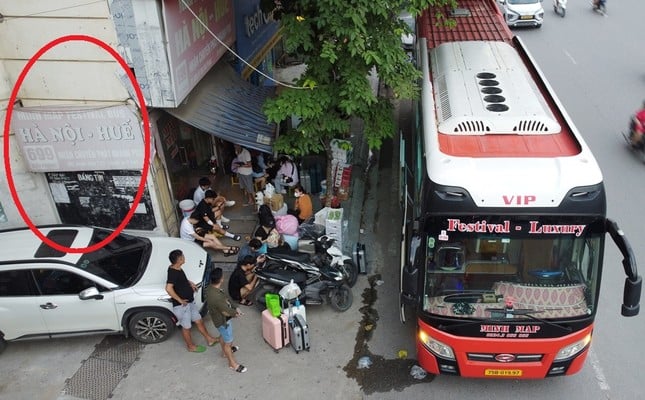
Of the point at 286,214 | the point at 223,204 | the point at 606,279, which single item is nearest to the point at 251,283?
the point at 286,214

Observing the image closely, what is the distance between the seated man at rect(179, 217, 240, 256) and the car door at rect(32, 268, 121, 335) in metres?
2.30

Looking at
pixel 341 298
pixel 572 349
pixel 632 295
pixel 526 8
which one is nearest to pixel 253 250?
pixel 341 298

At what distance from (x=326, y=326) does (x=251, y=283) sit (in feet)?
4.78

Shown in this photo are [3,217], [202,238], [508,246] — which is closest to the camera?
[508,246]

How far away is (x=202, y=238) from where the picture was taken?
10266 mm

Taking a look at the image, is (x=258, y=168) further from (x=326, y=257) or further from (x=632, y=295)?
(x=632, y=295)

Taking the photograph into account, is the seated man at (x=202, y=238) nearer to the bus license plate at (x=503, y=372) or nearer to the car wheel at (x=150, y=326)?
the car wheel at (x=150, y=326)

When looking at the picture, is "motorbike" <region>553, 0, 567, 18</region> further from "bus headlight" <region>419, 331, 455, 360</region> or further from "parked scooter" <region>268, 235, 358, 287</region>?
"bus headlight" <region>419, 331, 455, 360</region>

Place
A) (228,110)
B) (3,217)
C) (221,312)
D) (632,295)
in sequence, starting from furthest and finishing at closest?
(228,110), (3,217), (221,312), (632,295)

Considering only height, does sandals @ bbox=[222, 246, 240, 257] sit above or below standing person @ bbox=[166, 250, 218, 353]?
below

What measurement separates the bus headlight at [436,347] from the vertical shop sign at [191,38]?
210 inches

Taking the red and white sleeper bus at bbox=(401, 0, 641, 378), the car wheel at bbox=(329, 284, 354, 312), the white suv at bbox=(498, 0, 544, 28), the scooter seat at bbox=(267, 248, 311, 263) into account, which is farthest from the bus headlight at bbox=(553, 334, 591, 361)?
the white suv at bbox=(498, 0, 544, 28)

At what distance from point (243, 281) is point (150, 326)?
1604 millimetres

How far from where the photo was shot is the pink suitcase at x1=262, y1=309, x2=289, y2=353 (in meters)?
8.12
